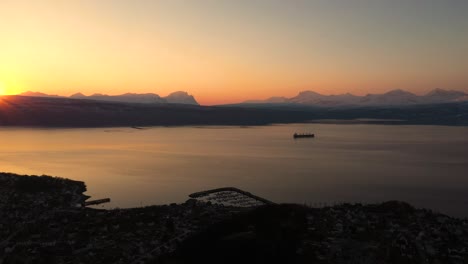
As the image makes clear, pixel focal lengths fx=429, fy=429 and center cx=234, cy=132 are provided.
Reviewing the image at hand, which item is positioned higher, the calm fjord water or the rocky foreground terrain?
the rocky foreground terrain

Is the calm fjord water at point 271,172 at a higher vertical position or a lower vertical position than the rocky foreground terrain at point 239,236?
lower

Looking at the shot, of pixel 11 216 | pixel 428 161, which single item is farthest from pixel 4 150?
pixel 428 161

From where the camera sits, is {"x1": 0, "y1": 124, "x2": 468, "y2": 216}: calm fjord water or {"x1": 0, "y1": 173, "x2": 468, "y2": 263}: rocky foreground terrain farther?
{"x1": 0, "y1": 124, "x2": 468, "y2": 216}: calm fjord water

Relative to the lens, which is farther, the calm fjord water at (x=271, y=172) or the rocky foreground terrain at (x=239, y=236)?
the calm fjord water at (x=271, y=172)

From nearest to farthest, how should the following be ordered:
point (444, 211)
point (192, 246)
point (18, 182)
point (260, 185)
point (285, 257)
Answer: point (285, 257)
point (192, 246)
point (444, 211)
point (18, 182)
point (260, 185)

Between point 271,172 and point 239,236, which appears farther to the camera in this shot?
point 271,172

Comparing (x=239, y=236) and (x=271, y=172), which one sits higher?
(x=239, y=236)

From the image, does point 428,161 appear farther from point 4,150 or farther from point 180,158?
point 4,150

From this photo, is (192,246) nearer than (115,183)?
Yes
